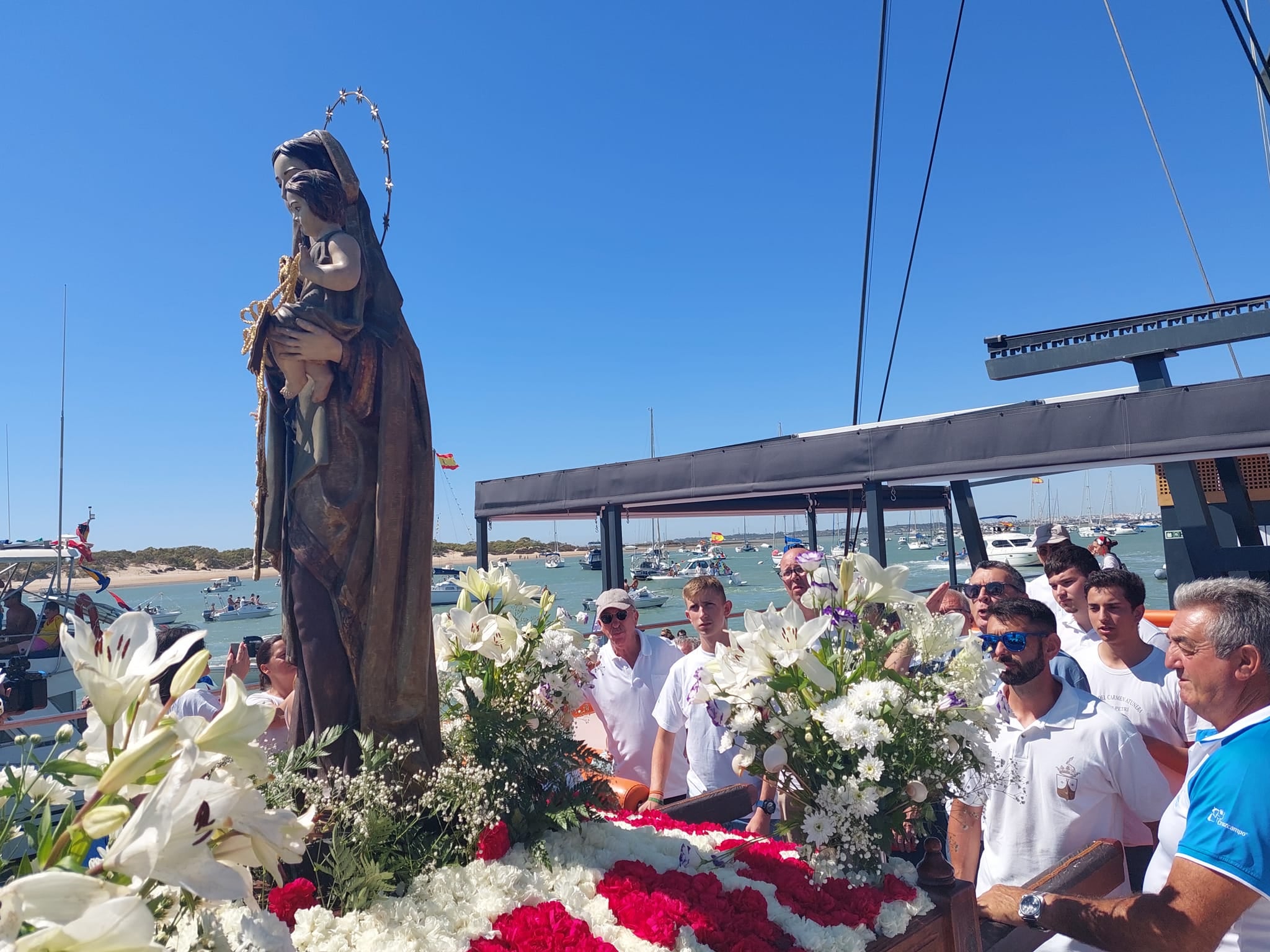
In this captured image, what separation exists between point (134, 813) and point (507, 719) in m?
1.85

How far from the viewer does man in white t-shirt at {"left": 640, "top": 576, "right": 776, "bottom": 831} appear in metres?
3.99

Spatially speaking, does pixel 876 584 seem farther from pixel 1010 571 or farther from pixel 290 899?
pixel 1010 571

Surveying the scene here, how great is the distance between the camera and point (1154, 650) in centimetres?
375

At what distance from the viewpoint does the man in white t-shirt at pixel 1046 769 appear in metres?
2.83

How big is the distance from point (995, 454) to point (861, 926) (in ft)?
14.3

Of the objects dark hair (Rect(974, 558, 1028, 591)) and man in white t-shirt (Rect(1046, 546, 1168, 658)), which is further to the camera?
man in white t-shirt (Rect(1046, 546, 1168, 658))

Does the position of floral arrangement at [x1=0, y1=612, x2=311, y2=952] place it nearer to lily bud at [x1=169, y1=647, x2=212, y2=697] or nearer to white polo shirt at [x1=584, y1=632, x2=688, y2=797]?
lily bud at [x1=169, y1=647, x2=212, y2=697]

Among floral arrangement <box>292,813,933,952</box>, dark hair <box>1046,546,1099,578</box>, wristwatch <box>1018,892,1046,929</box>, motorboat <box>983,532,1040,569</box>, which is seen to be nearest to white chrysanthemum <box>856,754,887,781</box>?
floral arrangement <box>292,813,933,952</box>

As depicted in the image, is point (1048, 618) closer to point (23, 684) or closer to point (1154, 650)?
point (1154, 650)

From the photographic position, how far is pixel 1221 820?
1.96 metres

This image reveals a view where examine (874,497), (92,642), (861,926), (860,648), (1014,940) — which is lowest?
(1014,940)

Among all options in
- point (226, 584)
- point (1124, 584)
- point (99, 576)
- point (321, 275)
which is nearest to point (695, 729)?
point (1124, 584)

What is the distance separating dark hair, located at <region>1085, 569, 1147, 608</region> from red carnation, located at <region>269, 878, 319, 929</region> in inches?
135

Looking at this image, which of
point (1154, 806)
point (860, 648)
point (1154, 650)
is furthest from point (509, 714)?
point (1154, 650)
